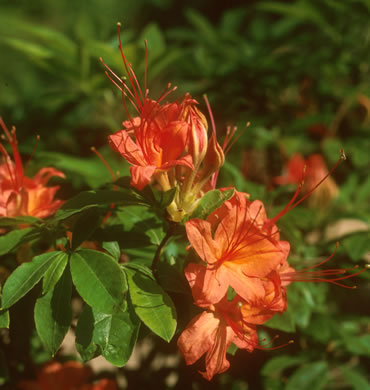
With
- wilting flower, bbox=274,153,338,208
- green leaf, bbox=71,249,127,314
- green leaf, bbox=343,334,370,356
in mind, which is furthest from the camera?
wilting flower, bbox=274,153,338,208

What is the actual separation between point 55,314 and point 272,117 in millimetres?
1162

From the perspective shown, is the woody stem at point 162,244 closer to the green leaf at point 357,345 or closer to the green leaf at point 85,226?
the green leaf at point 85,226

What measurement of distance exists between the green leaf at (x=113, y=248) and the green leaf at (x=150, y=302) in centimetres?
5

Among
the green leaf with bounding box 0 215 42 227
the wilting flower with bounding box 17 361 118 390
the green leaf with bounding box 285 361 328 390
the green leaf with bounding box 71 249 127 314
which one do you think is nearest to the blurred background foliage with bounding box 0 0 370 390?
the green leaf with bounding box 285 361 328 390

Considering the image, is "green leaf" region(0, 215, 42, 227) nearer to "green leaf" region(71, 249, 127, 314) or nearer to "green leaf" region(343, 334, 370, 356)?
"green leaf" region(71, 249, 127, 314)

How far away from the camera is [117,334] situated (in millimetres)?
812

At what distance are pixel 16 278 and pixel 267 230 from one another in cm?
43

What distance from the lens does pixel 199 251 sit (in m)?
0.82

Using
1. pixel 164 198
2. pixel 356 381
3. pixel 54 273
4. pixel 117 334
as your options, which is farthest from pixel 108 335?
pixel 356 381

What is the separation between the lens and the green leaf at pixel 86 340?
0.81 metres

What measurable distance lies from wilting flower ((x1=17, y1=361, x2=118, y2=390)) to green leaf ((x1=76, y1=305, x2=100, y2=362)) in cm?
49

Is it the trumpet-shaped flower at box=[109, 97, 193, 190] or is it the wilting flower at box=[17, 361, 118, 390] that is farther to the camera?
the wilting flower at box=[17, 361, 118, 390]

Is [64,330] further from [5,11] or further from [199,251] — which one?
[5,11]

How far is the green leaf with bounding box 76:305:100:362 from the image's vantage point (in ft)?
2.64
